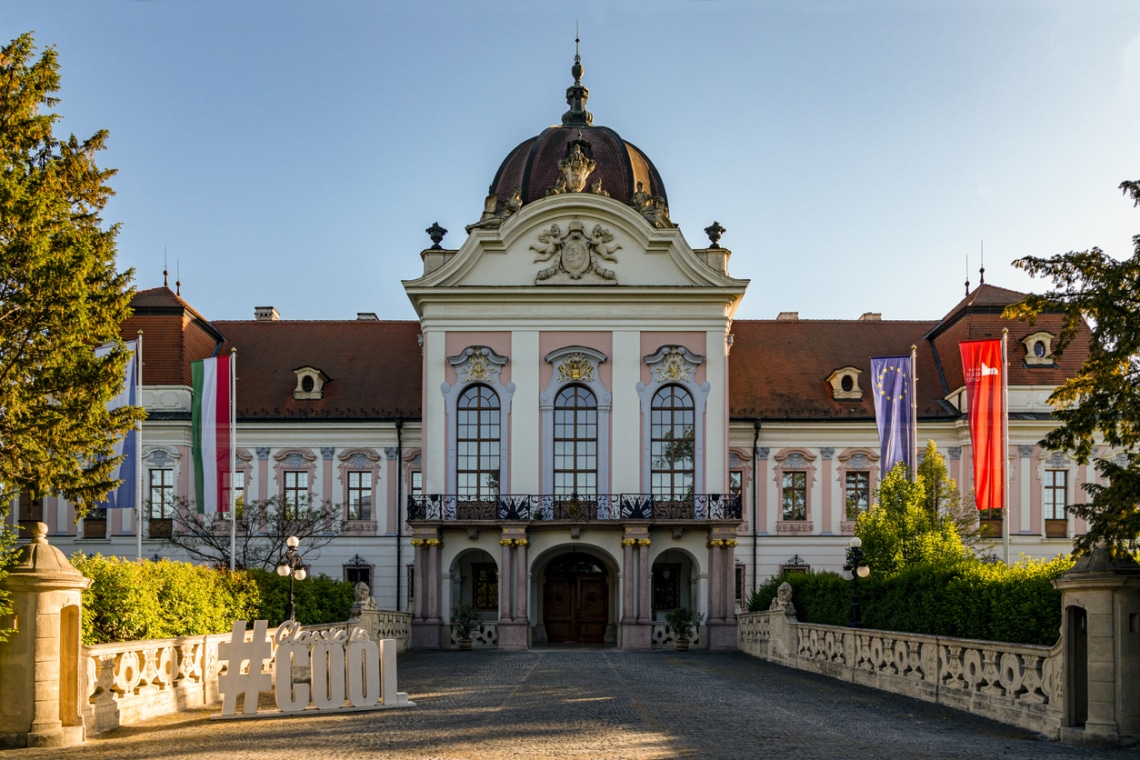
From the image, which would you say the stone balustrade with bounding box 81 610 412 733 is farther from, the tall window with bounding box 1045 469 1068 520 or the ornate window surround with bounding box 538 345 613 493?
the tall window with bounding box 1045 469 1068 520

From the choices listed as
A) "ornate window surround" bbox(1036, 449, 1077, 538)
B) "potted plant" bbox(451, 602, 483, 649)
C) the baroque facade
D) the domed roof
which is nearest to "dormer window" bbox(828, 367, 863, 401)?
→ the baroque facade

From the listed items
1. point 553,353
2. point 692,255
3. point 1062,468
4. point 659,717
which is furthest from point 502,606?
point 659,717

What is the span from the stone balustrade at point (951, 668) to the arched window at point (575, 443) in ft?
39.9

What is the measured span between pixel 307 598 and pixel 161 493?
49.4 ft

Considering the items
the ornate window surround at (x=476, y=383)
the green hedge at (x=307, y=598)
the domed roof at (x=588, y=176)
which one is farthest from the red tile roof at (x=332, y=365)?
the green hedge at (x=307, y=598)

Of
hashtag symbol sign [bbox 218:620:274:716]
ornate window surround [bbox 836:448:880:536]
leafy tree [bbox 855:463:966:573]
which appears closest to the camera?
hashtag symbol sign [bbox 218:620:274:716]

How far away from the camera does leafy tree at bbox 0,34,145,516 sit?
14.4 metres

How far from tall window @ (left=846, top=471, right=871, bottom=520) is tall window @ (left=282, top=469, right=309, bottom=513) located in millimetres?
17066

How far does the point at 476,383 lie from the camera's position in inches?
1502

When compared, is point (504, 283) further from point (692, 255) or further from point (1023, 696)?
point (1023, 696)

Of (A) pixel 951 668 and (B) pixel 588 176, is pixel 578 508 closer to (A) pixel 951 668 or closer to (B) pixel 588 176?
(B) pixel 588 176

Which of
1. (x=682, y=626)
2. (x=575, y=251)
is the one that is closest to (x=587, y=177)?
(x=575, y=251)

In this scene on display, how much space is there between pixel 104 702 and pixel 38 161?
673 cm

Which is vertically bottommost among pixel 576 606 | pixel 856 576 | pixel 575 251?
pixel 576 606
